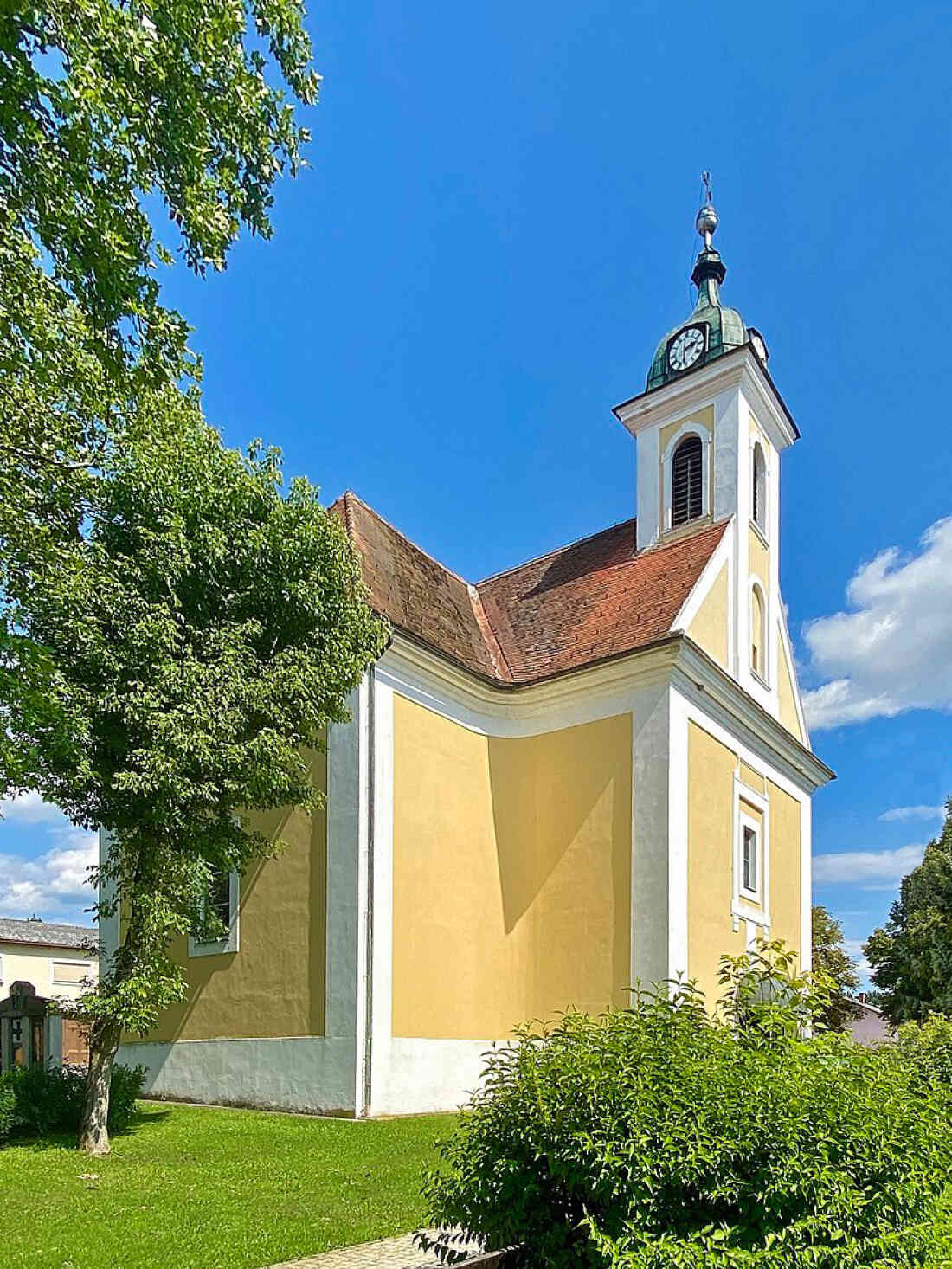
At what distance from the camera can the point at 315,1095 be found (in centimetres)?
1359

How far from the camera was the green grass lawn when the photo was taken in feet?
22.7

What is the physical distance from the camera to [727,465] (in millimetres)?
19828

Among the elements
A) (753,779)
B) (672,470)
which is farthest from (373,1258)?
(672,470)

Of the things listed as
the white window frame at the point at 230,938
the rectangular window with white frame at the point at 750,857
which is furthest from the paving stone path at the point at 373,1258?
the rectangular window with white frame at the point at 750,857

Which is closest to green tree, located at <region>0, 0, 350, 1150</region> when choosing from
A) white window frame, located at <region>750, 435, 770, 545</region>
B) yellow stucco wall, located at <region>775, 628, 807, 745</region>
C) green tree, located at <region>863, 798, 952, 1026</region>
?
white window frame, located at <region>750, 435, 770, 545</region>

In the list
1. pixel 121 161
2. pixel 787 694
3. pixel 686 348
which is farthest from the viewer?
pixel 787 694

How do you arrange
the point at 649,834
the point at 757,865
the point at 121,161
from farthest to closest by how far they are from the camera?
the point at 757,865, the point at 649,834, the point at 121,161

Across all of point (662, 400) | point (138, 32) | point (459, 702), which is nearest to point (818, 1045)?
point (138, 32)

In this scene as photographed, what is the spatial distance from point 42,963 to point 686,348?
34.5 meters

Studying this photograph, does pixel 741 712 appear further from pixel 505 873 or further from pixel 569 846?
pixel 505 873

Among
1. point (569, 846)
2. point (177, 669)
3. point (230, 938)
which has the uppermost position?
point (177, 669)

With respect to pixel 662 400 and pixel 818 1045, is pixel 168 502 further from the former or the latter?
pixel 662 400

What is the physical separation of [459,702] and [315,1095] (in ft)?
22.8

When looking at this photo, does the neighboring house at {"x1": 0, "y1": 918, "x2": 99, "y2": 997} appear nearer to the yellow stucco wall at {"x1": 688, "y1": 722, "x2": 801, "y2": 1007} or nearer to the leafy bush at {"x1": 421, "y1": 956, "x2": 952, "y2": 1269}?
the yellow stucco wall at {"x1": 688, "y1": 722, "x2": 801, "y2": 1007}
